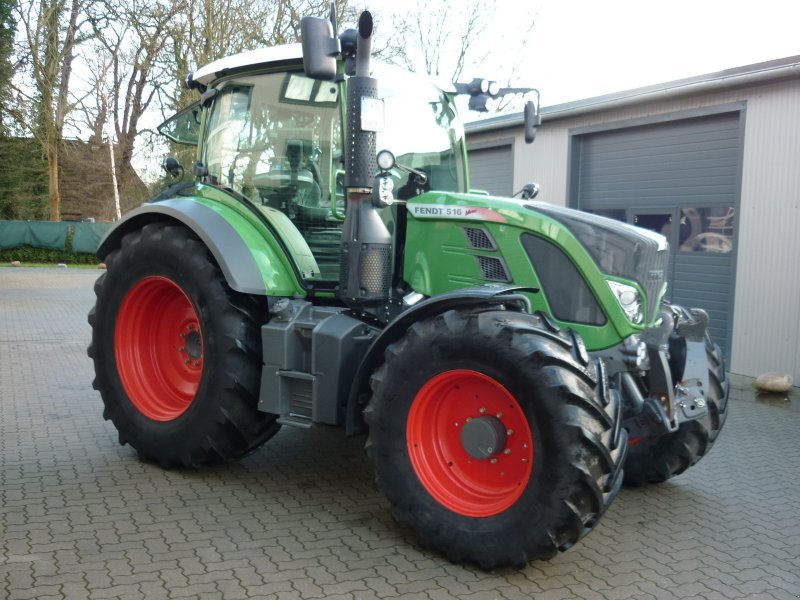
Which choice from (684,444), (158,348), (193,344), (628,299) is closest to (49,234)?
(158,348)

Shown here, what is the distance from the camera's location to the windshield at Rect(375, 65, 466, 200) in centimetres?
500

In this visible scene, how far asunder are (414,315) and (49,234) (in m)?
29.4

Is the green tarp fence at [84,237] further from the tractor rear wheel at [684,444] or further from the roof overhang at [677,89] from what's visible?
the tractor rear wheel at [684,444]

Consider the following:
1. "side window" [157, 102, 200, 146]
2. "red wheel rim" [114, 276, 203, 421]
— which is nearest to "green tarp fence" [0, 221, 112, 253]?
"side window" [157, 102, 200, 146]

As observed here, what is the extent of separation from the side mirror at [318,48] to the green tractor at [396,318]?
0.05 feet

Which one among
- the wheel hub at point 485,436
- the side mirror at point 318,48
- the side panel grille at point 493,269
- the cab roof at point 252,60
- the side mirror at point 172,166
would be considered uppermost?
Result: the cab roof at point 252,60

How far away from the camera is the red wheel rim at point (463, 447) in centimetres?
385

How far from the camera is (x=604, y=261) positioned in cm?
422

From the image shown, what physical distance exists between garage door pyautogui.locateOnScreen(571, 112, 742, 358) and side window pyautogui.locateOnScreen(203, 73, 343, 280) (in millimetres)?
6393

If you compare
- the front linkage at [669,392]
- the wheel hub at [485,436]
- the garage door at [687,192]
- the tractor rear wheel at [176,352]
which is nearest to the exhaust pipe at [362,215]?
the tractor rear wheel at [176,352]

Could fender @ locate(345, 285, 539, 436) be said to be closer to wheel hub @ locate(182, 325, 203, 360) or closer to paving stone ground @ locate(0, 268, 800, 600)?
paving stone ground @ locate(0, 268, 800, 600)

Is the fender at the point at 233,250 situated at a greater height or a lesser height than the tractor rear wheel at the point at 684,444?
greater

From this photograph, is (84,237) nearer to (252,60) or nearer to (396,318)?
(252,60)

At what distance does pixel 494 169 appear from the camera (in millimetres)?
13852
